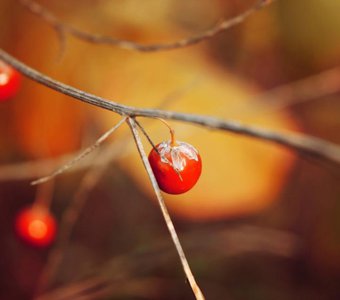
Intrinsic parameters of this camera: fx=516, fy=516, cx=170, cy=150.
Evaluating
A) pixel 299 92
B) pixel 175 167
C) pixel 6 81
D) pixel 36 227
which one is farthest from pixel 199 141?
pixel 175 167

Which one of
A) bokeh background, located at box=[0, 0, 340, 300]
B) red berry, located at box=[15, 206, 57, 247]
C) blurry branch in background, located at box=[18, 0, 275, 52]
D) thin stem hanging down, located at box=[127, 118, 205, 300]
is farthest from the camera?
bokeh background, located at box=[0, 0, 340, 300]

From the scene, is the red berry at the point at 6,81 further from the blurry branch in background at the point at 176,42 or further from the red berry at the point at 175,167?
the red berry at the point at 175,167

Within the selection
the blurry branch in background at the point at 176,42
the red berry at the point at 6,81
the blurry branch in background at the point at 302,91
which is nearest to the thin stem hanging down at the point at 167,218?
the blurry branch in background at the point at 176,42

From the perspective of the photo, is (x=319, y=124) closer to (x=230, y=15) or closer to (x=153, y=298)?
(x=230, y=15)

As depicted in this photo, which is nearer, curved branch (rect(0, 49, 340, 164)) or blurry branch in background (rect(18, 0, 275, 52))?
curved branch (rect(0, 49, 340, 164))

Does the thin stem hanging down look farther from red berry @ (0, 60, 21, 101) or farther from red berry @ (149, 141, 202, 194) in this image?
red berry @ (0, 60, 21, 101)

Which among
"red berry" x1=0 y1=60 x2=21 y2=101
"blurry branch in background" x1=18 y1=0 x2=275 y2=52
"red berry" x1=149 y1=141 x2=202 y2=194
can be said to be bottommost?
"red berry" x1=149 y1=141 x2=202 y2=194

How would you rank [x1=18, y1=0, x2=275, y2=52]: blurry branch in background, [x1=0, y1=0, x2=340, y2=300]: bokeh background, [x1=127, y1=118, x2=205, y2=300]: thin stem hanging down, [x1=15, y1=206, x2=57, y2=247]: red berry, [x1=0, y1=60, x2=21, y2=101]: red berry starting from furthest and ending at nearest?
[x1=0, y1=0, x2=340, y2=300]: bokeh background
[x1=15, y1=206, x2=57, y2=247]: red berry
[x1=0, y1=60, x2=21, y2=101]: red berry
[x1=18, y1=0, x2=275, y2=52]: blurry branch in background
[x1=127, y1=118, x2=205, y2=300]: thin stem hanging down

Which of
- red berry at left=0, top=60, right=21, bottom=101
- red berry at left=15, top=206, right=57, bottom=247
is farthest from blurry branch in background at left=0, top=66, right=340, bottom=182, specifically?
red berry at left=0, top=60, right=21, bottom=101

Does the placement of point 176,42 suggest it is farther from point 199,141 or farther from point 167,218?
point 199,141

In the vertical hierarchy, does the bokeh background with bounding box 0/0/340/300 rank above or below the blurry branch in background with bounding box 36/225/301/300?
above

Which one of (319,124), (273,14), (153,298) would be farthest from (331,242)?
(273,14)
